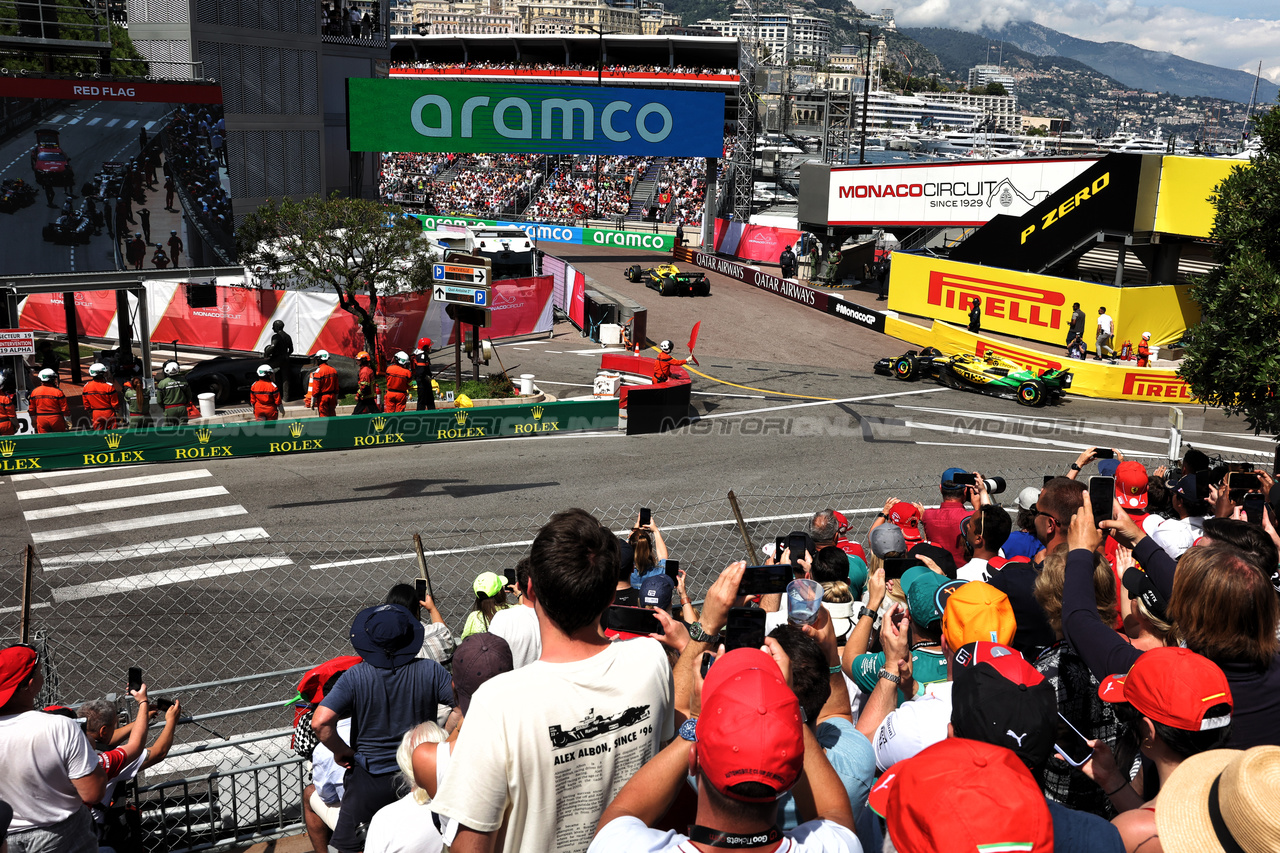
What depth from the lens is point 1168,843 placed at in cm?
283

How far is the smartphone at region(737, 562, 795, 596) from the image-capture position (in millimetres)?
4414

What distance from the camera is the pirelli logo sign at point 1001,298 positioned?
27952 millimetres

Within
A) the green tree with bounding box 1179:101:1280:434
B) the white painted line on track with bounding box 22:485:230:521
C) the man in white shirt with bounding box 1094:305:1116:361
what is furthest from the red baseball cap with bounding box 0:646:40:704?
the man in white shirt with bounding box 1094:305:1116:361

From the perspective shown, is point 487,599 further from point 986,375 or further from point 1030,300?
point 1030,300

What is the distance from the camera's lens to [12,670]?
4055 mm

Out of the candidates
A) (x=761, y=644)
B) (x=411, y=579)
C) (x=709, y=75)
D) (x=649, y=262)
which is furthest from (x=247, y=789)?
(x=709, y=75)

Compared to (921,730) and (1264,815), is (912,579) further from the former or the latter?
(1264,815)

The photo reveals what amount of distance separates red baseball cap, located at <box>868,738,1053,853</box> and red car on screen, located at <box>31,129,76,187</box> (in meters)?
21.0

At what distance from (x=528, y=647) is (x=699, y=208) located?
55.6 m

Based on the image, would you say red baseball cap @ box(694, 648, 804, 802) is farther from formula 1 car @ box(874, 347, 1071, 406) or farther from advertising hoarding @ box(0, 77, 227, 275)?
formula 1 car @ box(874, 347, 1071, 406)

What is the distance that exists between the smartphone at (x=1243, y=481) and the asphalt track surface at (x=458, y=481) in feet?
23.5

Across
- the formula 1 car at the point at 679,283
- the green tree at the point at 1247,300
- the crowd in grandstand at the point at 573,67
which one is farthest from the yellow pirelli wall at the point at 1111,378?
the crowd in grandstand at the point at 573,67

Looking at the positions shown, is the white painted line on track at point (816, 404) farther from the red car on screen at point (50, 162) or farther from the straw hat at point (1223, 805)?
the straw hat at point (1223, 805)

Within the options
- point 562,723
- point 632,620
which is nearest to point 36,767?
point 562,723
